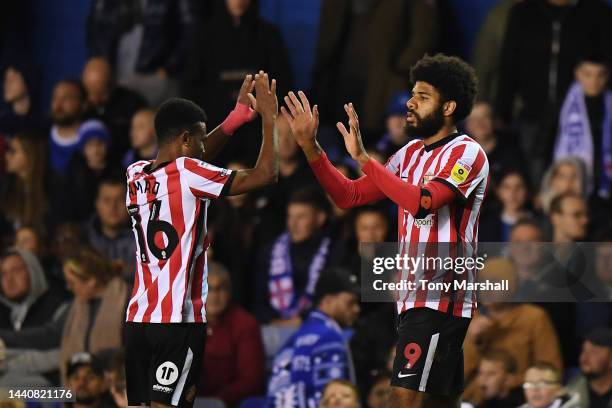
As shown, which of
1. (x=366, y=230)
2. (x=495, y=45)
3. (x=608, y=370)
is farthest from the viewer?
(x=495, y=45)

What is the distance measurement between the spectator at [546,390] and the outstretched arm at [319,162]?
242 cm

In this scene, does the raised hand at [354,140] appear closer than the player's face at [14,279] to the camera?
Yes

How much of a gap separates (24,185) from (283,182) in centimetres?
250

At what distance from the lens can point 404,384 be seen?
6.96 m

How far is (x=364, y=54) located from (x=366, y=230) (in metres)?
2.60

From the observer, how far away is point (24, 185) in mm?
12992

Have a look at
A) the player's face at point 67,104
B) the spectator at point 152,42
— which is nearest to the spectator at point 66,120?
the player's face at point 67,104

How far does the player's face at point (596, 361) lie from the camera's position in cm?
943

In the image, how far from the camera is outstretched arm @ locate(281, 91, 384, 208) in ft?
23.7

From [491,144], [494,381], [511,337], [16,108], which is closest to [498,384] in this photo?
[494,381]

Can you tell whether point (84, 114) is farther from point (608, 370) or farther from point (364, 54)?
point (608, 370)

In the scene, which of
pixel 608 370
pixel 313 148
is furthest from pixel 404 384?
pixel 608 370

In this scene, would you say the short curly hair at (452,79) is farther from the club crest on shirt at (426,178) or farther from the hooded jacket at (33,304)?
the hooded jacket at (33,304)

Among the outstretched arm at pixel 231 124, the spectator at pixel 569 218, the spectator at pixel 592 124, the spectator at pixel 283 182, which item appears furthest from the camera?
the spectator at pixel 283 182
